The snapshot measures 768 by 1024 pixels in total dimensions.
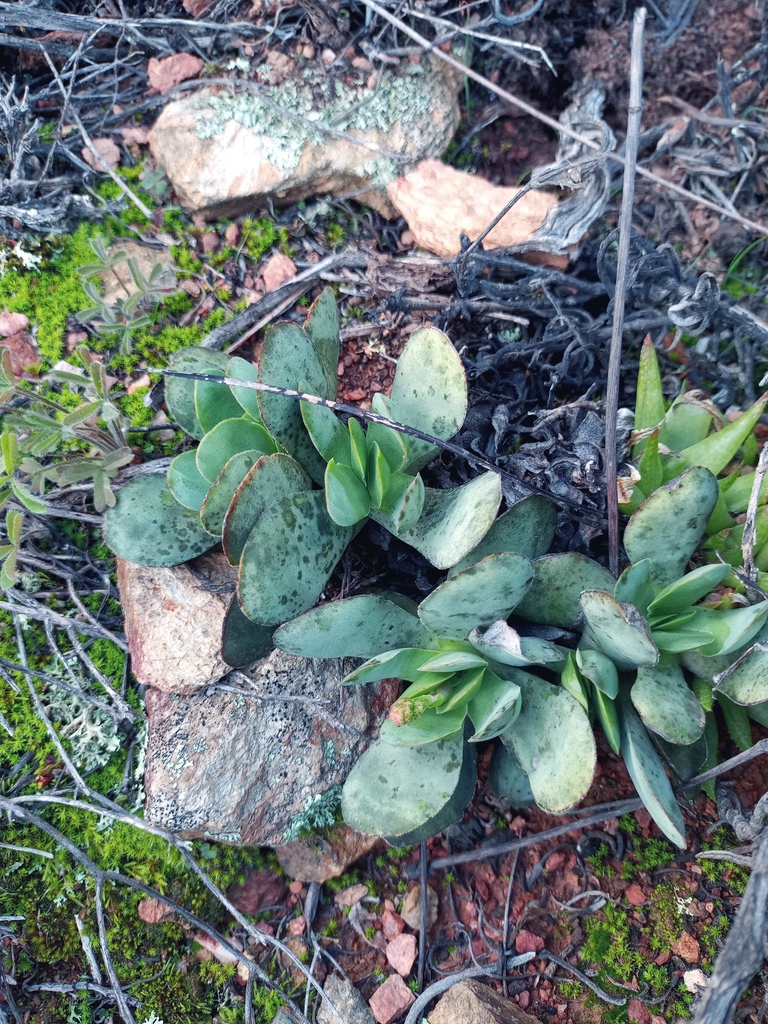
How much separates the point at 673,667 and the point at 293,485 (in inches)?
38.9

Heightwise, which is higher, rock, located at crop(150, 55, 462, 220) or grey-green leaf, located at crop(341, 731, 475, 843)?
rock, located at crop(150, 55, 462, 220)

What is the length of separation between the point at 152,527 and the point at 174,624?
0.27 metres

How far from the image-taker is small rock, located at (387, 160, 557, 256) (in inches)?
83.7

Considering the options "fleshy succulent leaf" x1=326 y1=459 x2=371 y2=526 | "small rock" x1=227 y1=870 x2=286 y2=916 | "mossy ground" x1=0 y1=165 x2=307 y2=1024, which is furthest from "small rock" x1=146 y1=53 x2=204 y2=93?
"small rock" x1=227 y1=870 x2=286 y2=916

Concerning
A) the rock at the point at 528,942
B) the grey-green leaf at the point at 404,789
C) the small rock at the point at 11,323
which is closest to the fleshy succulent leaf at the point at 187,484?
the grey-green leaf at the point at 404,789

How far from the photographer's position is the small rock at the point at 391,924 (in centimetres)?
178

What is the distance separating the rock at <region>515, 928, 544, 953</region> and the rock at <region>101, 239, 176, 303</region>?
2077 mm

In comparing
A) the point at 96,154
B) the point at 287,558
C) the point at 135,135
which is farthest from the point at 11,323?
the point at 287,558

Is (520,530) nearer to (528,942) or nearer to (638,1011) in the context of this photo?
(528,942)

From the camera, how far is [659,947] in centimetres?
163

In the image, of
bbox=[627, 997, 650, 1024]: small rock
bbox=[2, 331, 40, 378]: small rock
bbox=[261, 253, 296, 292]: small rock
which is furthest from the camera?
bbox=[261, 253, 296, 292]: small rock

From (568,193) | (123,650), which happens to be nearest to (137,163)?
(568,193)

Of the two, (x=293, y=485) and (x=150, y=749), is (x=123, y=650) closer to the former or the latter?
(x=150, y=749)

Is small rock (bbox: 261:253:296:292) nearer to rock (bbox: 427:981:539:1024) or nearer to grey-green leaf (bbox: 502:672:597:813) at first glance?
grey-green leaf (bbox: 502:672:597:813)
